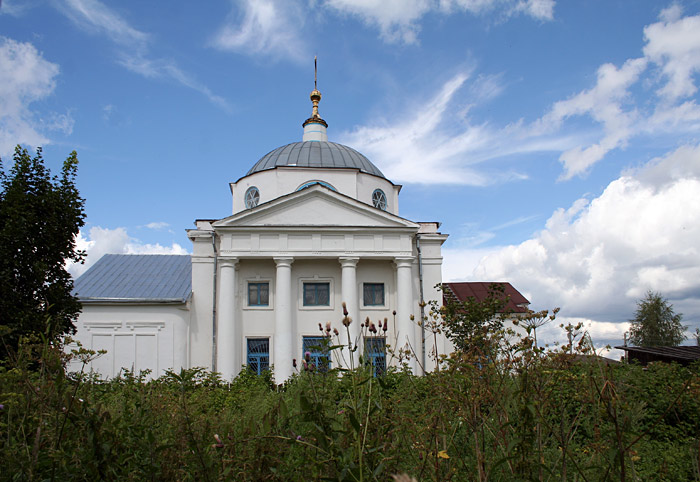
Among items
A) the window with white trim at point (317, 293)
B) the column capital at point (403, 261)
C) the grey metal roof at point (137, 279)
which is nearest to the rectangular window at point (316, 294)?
the window with white trim at point (317, 293)

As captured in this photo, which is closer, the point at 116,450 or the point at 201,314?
the point at 116,450

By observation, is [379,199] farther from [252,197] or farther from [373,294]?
[252,197]

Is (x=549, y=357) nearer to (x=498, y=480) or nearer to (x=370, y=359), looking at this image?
(x=498, y=480)

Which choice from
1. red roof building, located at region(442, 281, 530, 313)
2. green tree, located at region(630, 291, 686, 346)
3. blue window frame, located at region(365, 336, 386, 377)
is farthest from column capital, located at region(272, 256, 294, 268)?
green tree, located at region(630, 291, 686, 346)

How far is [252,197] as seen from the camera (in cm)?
2372

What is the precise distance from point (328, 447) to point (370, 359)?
589mm

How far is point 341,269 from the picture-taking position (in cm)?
2069

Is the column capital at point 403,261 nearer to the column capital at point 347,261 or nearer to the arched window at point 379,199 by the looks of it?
the column capital at point 347,261

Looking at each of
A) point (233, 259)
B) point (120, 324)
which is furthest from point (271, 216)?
point (120, 324)

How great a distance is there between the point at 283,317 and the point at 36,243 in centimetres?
847

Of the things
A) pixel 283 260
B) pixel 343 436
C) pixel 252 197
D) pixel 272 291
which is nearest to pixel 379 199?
pixel 252 197

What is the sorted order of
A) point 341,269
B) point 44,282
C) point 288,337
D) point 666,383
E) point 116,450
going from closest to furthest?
1. point 116,450
2. point 666,383
3. point 44,282
4. point 288,337
5. point 341,269

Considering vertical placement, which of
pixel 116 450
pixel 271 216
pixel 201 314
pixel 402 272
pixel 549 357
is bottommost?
pixel 116 450

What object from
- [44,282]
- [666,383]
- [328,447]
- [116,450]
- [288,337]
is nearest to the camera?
[328,447]
